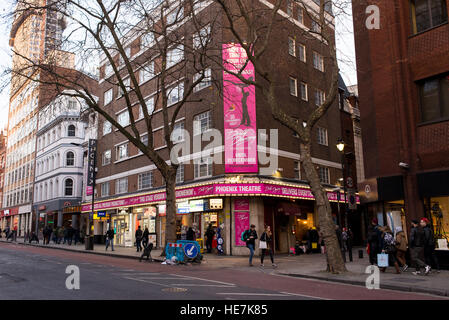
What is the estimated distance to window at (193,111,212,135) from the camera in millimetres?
26734

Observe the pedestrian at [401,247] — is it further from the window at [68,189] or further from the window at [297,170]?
the window at [68,189]

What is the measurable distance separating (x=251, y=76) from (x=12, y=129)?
6293cm

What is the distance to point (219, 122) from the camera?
25.5 meters

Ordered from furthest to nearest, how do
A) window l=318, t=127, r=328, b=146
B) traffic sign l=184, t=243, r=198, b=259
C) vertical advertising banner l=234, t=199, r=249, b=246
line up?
window l=318, t=127, r=328, b=146
vertical advertising banner l=234, t=199, r=249, b=246
traffic sign l=184, t=243, r=198, b=259

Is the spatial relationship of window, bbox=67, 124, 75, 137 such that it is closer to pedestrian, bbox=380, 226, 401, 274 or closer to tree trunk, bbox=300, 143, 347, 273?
tree trunk, bbox=300, 143, 347, 273

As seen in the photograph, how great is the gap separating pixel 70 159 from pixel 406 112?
138 feet

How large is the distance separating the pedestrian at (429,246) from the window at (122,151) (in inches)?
1077

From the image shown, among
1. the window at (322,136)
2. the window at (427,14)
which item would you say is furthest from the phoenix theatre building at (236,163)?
the window at (427,14)

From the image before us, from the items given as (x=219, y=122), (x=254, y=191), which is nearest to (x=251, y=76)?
(x=219, y=122)

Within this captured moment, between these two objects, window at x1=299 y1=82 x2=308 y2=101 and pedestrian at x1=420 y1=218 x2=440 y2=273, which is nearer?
pedestrian at x1=420 y1=218 x2=440 y2=273

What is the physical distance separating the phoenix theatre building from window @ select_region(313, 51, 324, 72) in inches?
3.8

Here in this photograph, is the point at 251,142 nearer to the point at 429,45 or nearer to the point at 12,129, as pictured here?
the point at 429,45

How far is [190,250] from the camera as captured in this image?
62.0ft

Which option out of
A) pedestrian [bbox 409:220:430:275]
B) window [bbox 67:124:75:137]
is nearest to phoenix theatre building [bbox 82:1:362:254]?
pedestrian [bbox 409:220:430:275]
